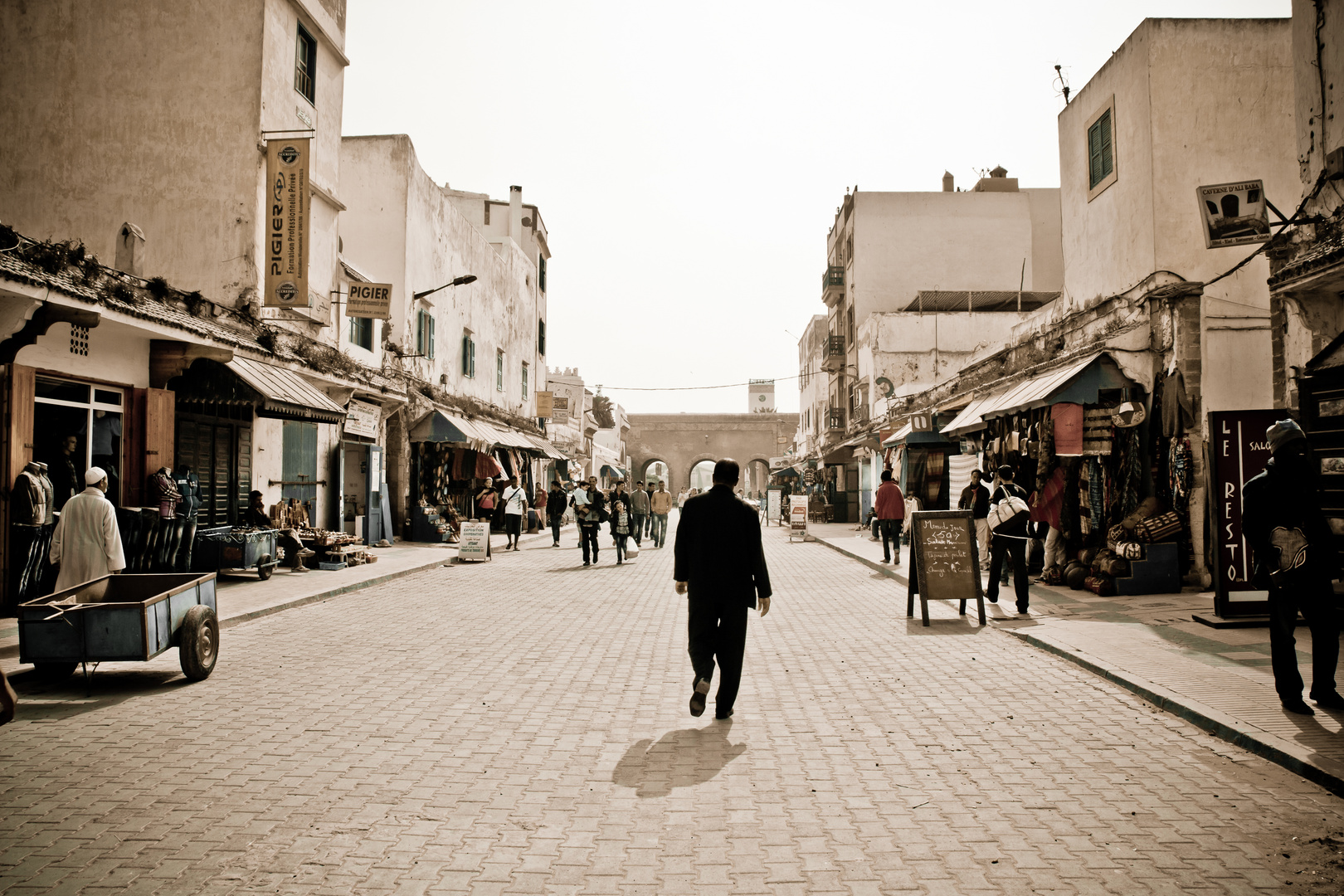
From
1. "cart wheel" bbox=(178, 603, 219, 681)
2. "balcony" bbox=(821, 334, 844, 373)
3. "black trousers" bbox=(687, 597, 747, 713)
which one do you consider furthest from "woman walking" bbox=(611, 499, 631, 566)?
"balcony" bbox=(821, 334, 844, 373)

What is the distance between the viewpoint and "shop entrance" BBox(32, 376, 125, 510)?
1019 centimetres

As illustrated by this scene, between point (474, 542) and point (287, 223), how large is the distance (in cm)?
668

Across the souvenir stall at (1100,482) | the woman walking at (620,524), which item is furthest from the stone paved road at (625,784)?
the woman walking at (620,524)

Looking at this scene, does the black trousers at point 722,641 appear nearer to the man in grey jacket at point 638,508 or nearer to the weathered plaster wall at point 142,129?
the weathered plaster wall at point 142,129

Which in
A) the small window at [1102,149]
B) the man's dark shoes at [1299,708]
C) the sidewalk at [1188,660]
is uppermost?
the small window at [1102,149]

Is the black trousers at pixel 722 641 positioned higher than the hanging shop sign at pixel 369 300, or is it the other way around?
the hanging shop sign at pixel 369 300

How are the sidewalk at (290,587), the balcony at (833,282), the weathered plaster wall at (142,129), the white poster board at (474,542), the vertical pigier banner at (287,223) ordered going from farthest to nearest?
the balcony at (833,282)
the white poster board at (474,542)
the weathered plaster wall at (142,129)
the vertical pigier banner at (287,223)
the sidewalk at (290,587)

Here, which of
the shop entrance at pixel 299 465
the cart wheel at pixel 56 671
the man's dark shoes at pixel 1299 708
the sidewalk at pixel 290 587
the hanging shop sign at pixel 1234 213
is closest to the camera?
the man's dark shoes at pixel 1299 708

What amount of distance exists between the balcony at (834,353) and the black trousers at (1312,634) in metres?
33.6

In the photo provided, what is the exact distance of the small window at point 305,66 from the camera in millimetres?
16078

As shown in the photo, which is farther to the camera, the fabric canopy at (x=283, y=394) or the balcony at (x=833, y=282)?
the balcony at (x=833, y=282)

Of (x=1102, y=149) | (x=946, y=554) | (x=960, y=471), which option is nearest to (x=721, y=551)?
(x=946, y=554)

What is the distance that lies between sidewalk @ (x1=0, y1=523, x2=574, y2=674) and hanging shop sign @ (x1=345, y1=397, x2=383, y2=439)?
2500 millimetres

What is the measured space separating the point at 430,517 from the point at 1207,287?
1686cm
